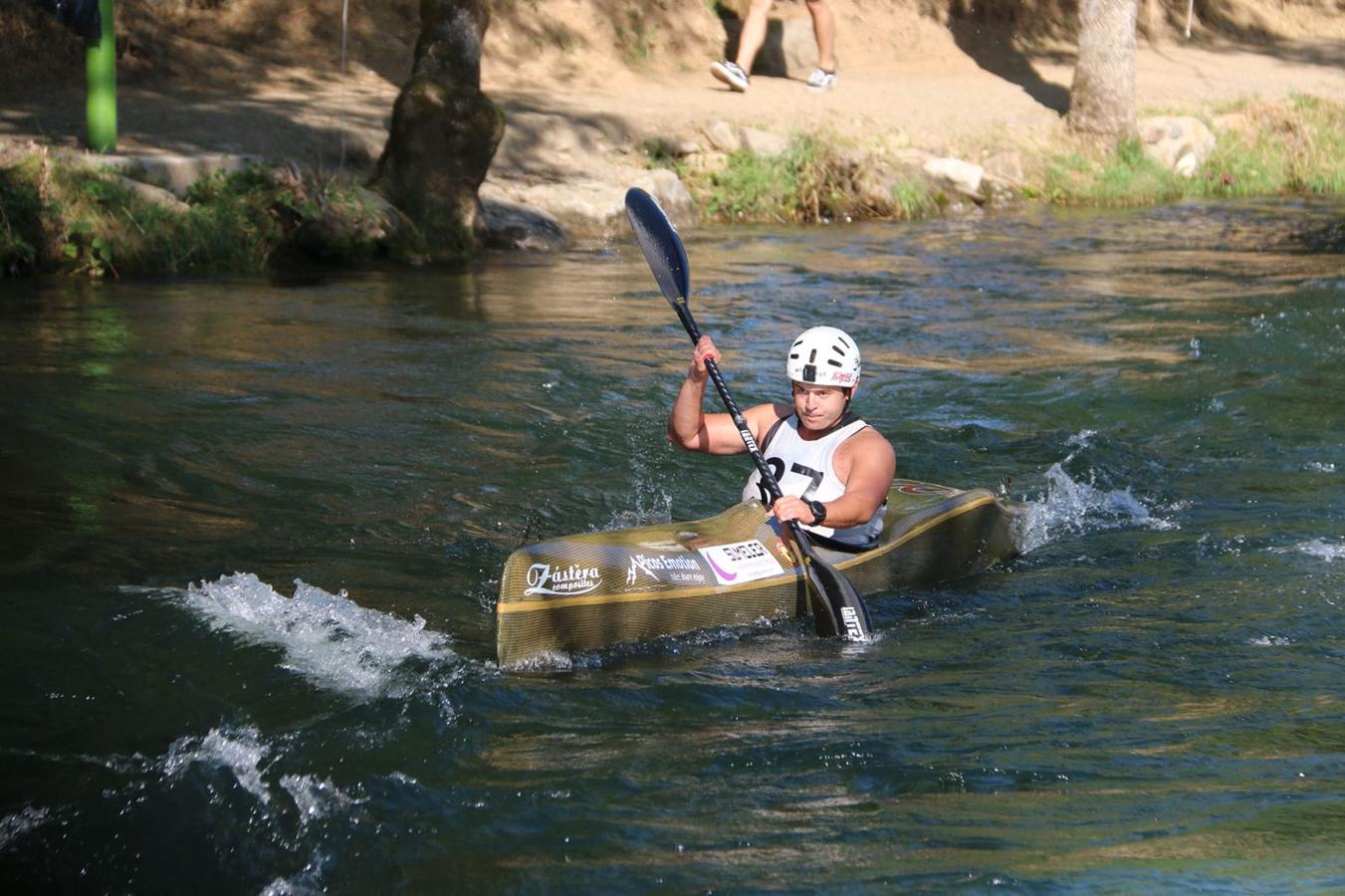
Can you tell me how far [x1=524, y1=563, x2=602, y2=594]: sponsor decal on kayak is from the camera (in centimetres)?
499

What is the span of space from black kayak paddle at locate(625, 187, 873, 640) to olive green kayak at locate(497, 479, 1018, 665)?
85mm

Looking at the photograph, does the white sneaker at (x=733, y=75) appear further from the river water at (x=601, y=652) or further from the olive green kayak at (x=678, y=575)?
the olive green kayak at (x=678, y=575)

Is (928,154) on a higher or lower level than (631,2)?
lower

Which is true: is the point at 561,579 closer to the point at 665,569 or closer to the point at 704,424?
the point at 665,569

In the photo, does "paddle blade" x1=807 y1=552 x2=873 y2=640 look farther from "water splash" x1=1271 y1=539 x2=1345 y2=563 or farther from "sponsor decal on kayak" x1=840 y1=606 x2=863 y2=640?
"water splash" x1=1271 y1=539 x2=1345 y2=563

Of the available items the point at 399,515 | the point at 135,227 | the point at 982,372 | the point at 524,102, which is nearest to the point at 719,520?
the point at 399,515

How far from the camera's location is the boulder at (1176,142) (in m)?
18.6

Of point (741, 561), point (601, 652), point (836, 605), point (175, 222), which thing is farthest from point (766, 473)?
point (175, 222)

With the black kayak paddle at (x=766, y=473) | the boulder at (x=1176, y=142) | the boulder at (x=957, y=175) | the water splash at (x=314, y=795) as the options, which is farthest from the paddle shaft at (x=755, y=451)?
the boulder at (x=1176, y=142)

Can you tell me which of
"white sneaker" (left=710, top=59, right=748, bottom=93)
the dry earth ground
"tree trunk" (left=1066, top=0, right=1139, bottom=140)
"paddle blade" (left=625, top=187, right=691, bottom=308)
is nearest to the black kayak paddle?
"paddle blade" (left=625, top=187, right=691, bottom=308)

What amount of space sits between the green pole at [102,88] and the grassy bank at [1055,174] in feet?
19.2

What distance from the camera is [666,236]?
22.7ft

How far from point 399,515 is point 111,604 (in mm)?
1493

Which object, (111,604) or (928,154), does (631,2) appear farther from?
(111,604)
